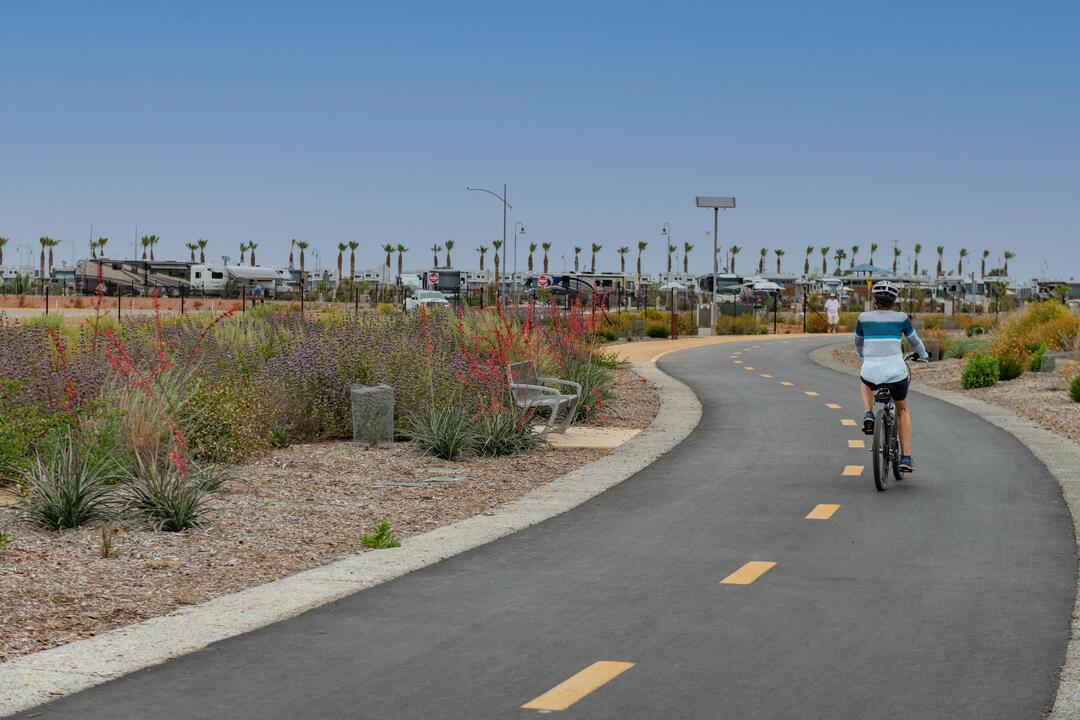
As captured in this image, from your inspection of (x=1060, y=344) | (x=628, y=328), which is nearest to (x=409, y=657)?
(x=1060, y=344)

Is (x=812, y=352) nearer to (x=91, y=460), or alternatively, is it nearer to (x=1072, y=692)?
(x=91, y=460)

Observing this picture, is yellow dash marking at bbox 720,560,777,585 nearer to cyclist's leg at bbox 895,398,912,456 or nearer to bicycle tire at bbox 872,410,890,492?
bicycle tire at bbox 872,410,890,492

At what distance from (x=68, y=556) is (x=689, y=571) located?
4020mm

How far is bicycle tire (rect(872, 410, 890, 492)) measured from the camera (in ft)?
41.0

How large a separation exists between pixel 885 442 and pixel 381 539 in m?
5.14

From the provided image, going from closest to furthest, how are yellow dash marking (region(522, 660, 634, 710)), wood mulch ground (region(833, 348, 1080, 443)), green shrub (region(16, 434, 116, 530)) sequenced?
1. yellow dash marking (region(522, 660, 634, 710))
2. green shrub (region(16, 434, 116, 530))
3. wood mulch ground (region(833, 348, 1080, 443))

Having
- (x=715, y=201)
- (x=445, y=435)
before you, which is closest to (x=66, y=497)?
(x=445, y=435)

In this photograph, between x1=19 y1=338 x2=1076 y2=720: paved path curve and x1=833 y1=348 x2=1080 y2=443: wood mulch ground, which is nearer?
x1=19 y1=338 x2=1076 y2=720: paved path curve

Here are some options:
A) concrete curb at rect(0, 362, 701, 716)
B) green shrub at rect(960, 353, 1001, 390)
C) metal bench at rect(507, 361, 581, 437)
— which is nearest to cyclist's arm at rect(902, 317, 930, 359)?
concrete curb at rect(0, 362, 701, 716)

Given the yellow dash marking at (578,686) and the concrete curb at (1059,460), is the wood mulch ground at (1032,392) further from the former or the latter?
the yellow dash marking at (578,686)

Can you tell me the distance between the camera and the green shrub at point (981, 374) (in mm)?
26219

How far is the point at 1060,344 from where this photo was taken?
3306 centimetres

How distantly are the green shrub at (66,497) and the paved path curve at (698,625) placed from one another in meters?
2.77

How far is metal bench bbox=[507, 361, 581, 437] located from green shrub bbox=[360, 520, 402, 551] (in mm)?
5798
